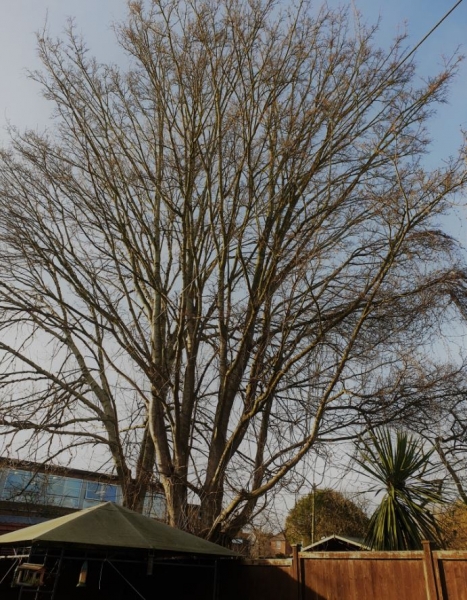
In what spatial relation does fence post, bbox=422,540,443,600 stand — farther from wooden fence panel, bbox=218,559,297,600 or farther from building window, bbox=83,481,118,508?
building window, bbox=83,481,118,508

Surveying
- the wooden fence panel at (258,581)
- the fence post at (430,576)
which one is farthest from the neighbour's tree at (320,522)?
the fence post at (430,576)

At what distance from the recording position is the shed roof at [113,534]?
4.56 metres

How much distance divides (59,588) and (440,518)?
502 centimetres

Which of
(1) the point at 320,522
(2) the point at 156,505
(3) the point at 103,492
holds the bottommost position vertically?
(2) the point at 156,505

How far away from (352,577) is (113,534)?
2304 mm

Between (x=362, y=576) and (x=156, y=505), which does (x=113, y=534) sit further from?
(x=156, y=505)

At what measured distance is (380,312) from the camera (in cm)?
745

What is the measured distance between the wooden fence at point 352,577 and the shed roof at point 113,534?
0.43 metres

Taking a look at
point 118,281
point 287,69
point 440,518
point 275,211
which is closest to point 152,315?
point 118,281

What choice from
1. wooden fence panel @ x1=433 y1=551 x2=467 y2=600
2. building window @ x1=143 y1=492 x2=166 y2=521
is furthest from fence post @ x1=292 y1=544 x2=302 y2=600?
building window @ x1=143 y1=492 x2=166 y2=521

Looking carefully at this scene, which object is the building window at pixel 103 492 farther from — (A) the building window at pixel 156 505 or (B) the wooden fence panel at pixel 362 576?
(B) the wooden fence panel at pixel 362 576

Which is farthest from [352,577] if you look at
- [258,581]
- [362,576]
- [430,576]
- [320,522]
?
[320,522]

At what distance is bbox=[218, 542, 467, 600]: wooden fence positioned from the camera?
3.83 m

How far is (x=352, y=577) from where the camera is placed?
4.41 metres
